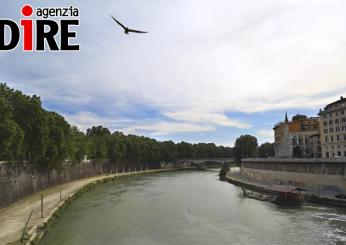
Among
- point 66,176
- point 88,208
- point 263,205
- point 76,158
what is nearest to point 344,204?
point 263,205

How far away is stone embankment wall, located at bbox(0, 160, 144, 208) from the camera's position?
40134 mm

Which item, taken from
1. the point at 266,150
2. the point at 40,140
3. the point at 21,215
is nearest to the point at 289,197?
the point at 21,215

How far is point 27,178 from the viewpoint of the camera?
4938 centimetres

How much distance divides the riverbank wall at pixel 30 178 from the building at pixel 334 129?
53.3 m

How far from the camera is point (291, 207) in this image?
43312mm

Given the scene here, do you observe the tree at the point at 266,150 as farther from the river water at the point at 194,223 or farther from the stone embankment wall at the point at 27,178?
the river water at the point at 194,223

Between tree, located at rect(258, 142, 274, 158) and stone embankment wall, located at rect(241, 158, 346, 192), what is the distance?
310 feet

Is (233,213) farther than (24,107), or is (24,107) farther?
(24,107)

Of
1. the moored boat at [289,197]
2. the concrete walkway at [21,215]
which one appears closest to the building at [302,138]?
the moored boat at [289,197]

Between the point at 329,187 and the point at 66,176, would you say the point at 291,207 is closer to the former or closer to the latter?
the point at 329,187

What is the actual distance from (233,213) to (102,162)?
228 ft

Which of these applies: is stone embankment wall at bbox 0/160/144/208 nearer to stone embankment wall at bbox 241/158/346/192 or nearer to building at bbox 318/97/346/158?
stone embankment wall at bbox 241/158/346/192

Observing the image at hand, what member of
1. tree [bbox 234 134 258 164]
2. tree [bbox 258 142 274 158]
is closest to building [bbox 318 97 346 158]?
tree [bbox 234 134 258 164]

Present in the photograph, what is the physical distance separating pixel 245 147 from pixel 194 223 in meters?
116
